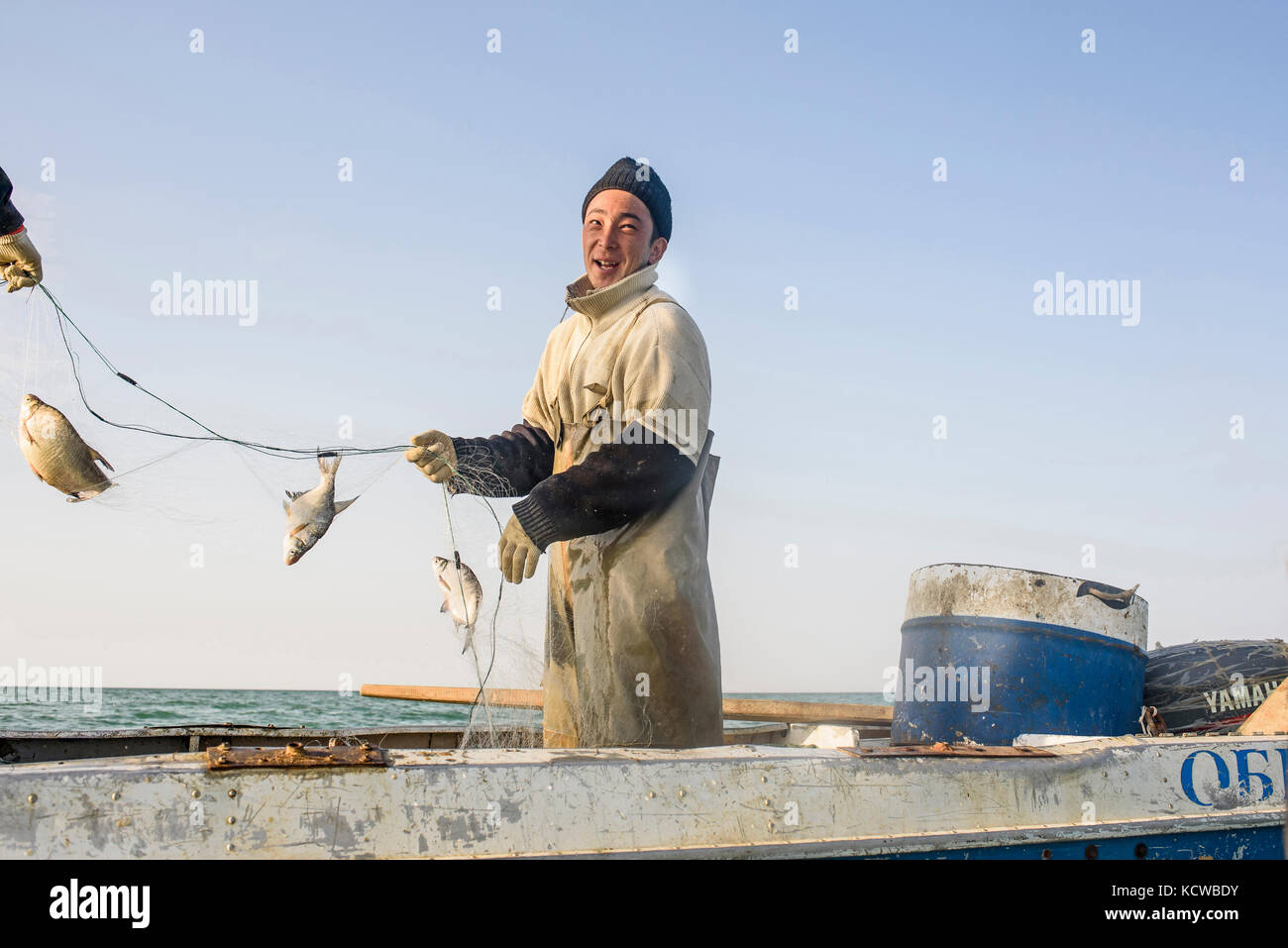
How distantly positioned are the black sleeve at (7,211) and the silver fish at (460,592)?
195 cm

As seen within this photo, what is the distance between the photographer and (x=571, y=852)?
2920 mm

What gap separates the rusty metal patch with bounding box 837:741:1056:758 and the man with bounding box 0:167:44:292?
130 inches

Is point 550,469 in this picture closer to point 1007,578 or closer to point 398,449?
point 398,449

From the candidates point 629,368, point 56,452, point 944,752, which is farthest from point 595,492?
point 56,452

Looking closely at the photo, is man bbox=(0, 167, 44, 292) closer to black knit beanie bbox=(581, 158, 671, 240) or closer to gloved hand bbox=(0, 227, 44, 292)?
gloved hand bbox=(0, 227, 44, 292)

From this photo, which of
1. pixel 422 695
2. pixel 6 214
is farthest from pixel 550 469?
pixel 422 695

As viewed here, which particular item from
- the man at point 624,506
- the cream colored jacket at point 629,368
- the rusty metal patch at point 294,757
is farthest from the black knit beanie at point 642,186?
the rusty metal patch at point 294,757

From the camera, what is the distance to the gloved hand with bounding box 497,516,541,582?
11.9 ft

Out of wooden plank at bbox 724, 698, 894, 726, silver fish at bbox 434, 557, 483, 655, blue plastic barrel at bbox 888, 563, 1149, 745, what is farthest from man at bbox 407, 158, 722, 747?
wooden plank at bbox 724, 698, 894, 726

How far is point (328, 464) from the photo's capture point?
433 cm

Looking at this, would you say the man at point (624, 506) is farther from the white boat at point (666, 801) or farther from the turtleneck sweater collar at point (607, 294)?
the white boat at point (666, 801)

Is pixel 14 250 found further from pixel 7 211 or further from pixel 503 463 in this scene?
pixel 503 463
